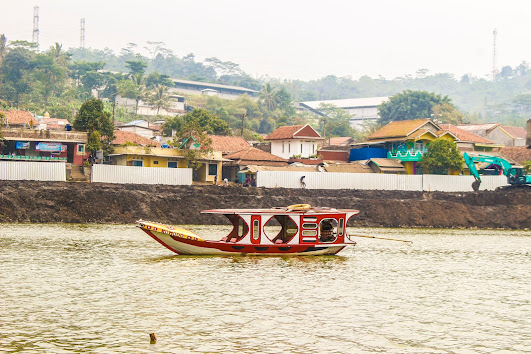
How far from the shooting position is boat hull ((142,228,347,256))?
27234mm

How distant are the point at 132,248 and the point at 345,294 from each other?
12990mm

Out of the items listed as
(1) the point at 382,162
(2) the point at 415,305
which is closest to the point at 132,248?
(2) the point at 415,305

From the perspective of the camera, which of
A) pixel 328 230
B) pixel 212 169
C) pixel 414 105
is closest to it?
pixel 328 230

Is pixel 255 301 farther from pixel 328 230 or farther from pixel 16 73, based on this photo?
pixel 16 73

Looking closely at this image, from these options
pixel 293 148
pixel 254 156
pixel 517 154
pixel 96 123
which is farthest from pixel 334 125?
pixel 96 123

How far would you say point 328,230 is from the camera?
29.7 meters

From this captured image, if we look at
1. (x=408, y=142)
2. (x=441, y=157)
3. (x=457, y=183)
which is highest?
(x=408, y=142)

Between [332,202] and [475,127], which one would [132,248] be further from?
[475,127]

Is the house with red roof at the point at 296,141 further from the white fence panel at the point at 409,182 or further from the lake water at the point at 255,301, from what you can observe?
the lake water at the point at 255,301

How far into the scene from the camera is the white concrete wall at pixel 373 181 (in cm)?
5684

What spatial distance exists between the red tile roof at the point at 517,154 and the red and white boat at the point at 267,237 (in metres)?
49.8

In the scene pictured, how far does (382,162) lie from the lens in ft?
214

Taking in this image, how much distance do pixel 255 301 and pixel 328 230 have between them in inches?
438

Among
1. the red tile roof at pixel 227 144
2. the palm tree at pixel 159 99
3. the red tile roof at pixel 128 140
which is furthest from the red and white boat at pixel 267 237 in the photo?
the palm tree at pixel 159 99
